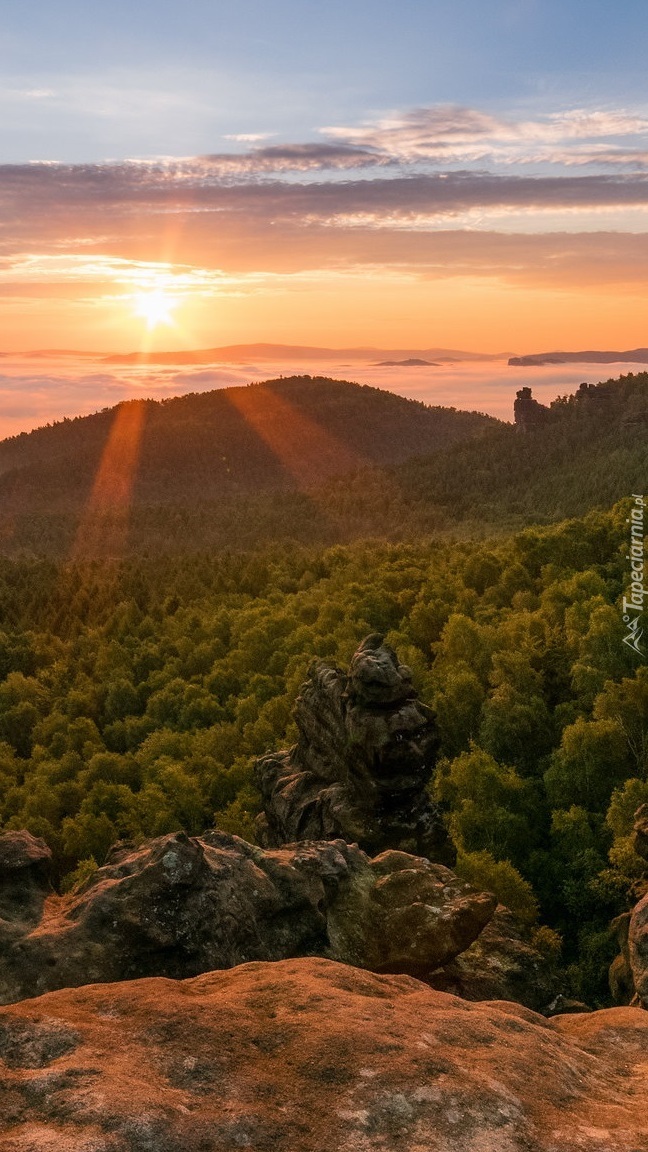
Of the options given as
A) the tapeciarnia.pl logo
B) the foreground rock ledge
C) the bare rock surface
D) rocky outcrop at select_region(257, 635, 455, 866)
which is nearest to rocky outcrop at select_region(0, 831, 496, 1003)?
the bare rock surface

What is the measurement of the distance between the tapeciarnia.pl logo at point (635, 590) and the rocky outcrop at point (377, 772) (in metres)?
31.1

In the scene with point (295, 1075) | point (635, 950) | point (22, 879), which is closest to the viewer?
point (295, 1075)

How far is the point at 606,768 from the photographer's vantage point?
204 feet

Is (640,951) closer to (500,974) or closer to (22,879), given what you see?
(500,974)

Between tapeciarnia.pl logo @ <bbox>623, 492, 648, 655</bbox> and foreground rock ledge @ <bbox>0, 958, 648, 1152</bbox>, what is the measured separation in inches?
2252

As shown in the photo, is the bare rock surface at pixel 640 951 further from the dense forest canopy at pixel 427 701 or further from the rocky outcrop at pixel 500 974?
the dense forest canopy at pixel 427 701

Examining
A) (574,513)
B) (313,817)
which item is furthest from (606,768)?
(574,513)

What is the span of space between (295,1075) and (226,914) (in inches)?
365

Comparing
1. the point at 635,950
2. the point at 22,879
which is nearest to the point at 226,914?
the point at 22,879

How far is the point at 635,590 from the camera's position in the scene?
3068 inches

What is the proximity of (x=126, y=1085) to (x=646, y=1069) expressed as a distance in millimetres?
9275

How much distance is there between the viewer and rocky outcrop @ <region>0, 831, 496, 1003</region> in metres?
21.5

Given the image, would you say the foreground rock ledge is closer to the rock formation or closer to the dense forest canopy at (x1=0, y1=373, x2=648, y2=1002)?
the rock formation

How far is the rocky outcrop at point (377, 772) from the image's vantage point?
141 feet
